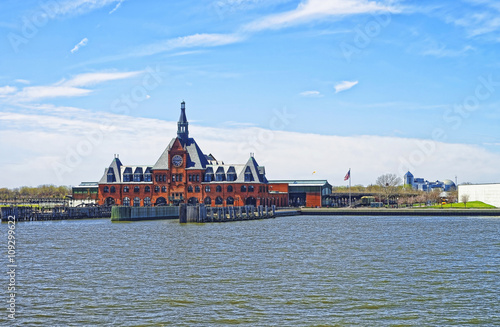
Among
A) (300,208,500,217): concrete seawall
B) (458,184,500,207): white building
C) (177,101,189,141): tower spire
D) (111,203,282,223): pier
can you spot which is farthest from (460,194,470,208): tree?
(177,101,189,141): tower spire

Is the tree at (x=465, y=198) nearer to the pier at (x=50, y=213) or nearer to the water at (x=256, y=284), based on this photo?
the pier at (x=50, y=213)

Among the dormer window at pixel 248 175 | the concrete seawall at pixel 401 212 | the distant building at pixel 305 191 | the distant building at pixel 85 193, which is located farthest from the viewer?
the distant building at pixel 305 191

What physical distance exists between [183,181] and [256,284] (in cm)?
9947

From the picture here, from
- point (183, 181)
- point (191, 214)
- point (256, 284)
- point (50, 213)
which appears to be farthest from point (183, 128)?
point (256, 284)

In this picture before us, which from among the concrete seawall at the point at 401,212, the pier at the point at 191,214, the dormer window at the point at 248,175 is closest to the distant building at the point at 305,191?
the concrete seawall at the point at 401,212

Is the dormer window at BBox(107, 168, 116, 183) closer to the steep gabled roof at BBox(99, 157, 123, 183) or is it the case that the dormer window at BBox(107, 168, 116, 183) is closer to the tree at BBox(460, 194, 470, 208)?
the steep gabled roof at BBox(99, 157, 123, 183)

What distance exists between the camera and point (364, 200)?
184 metres

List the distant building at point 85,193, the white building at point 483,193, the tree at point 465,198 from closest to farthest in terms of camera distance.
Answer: the white building at point 483,193, the distant building at point 85,193, the tree at point 465,198

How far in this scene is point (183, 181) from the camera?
13088 cm

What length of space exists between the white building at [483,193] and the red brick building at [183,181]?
177 ft

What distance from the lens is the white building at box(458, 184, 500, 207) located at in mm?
141000

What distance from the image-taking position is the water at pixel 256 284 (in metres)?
25.2

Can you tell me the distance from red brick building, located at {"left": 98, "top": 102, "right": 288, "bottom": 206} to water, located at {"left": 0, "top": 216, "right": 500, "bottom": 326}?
242 feet

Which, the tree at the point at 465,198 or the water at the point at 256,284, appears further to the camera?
the tree at the point at 465,198
